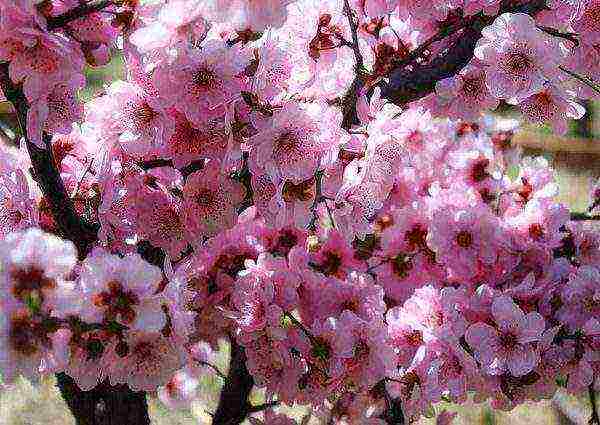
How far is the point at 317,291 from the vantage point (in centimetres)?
86

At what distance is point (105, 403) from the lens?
0.86 m

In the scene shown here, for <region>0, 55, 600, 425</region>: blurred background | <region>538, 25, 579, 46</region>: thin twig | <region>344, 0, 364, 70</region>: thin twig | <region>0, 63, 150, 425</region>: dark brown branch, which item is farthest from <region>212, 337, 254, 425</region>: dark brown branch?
<region>538, 25, 579, 46</region>: thin twig

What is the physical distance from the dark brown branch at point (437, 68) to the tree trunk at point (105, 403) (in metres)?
0.41

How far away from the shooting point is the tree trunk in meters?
0.86

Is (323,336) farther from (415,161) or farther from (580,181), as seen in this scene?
(580,181)

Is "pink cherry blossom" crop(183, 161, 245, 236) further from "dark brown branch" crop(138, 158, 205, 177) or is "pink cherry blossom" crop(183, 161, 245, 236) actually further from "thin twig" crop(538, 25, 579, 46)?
"thin twig" crop(538, 25, 579, 46)

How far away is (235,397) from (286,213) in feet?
1.36

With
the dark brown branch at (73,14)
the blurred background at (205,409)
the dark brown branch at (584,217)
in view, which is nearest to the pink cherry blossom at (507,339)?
the dark brown branch at (584,217)

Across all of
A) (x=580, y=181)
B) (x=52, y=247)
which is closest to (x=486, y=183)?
(x=52, y=247)

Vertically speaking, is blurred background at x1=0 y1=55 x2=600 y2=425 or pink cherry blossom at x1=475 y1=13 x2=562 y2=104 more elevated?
pink cherry blossom at x1=475 y1=13 x2=562 y2=104

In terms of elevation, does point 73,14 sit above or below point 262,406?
above

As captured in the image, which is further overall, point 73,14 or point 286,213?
point 286,213

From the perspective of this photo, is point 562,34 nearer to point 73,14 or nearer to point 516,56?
point 516,56

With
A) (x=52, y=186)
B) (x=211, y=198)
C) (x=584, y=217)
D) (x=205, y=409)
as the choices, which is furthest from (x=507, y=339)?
(x=205, y=409)
